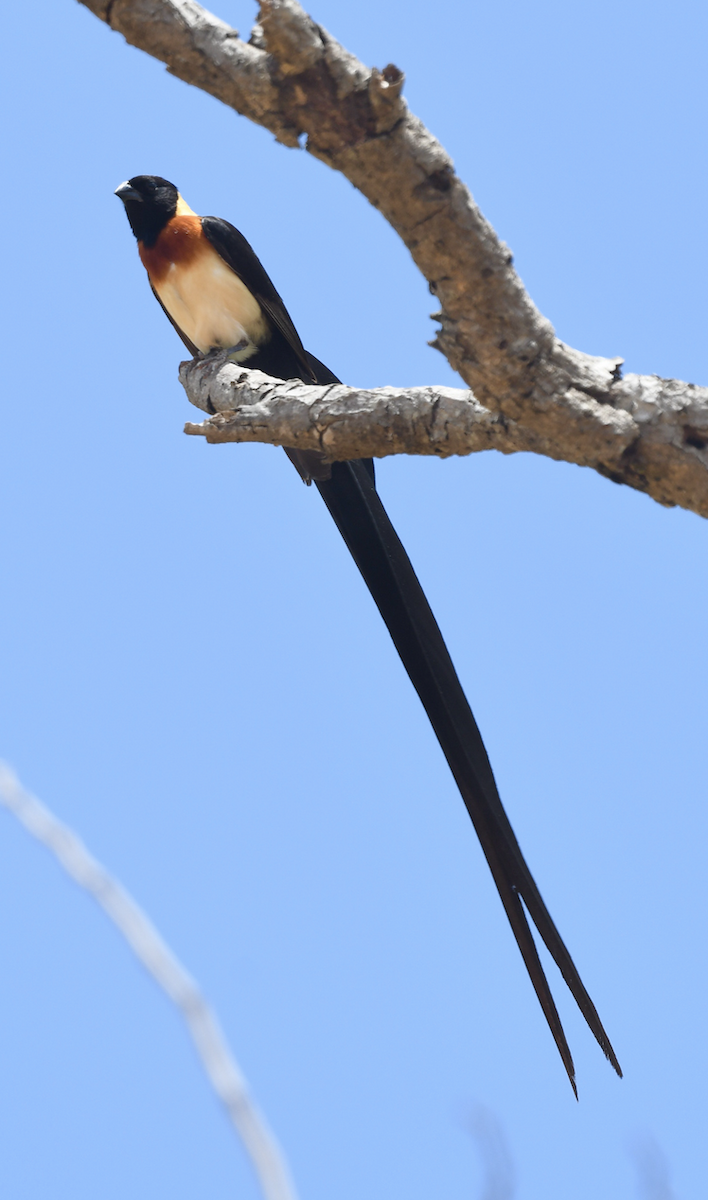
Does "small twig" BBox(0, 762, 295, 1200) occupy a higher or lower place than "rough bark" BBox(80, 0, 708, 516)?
lower

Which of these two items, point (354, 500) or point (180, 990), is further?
point (354, 500)

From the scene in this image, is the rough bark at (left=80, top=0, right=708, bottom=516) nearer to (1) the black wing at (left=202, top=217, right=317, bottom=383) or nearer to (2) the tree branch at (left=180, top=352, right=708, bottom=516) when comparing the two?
(2) the tree branch at (left=180, top=352, right=708, bottom=516)

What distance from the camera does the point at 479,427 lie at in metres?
1.63

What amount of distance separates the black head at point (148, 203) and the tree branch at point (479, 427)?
1.44m

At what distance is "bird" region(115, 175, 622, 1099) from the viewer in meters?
2.05

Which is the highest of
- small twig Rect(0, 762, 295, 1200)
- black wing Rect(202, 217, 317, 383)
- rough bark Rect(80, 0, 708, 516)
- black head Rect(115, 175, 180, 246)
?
black head Rect(115, 175, 180, 246)

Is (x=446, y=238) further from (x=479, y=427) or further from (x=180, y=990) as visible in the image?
(x=180, y=990)

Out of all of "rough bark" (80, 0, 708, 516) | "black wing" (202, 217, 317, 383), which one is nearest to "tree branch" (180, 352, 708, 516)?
"rough bark" (80, 0, 708, 516)

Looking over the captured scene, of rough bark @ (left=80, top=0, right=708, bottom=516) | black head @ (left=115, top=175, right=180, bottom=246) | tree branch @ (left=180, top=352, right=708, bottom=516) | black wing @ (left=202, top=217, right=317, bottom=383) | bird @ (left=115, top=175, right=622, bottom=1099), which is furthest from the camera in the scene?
black head @ (left=115, top=175, right=180, bottom=246)

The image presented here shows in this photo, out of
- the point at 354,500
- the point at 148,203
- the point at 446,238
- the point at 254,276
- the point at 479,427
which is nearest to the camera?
the point at 446,238

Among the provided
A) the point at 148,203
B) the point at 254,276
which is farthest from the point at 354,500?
the point at 148,203

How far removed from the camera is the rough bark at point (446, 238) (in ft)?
3.81

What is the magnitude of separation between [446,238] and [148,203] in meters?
2.69

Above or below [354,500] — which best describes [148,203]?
above
